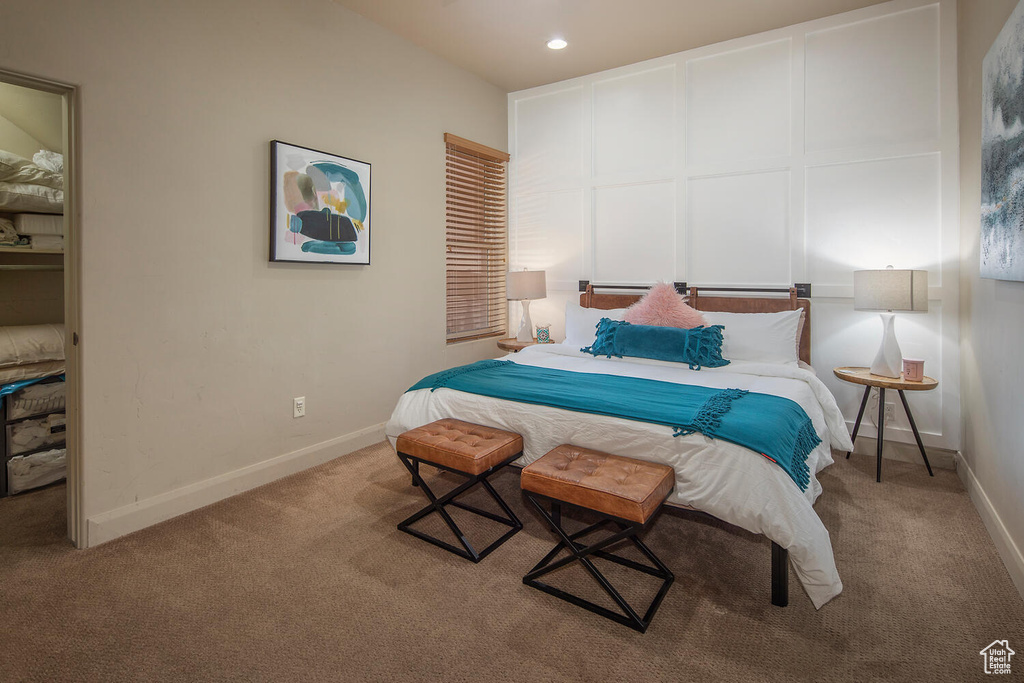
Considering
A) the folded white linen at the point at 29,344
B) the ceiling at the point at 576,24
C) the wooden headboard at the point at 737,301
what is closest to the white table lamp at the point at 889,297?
the wooden headboard at the point at 737,301

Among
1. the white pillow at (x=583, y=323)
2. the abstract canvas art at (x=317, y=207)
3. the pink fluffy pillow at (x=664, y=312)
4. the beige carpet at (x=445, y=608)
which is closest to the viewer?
the beige carpet at (x=445, y=608)

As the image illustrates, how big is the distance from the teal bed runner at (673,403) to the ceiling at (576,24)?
241 cm

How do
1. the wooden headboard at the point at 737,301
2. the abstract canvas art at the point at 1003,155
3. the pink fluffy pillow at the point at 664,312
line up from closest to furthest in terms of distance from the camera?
the abstract canvas art at the point at 1003,155
the pink fluffy pillow at the point at 664,312
the wooden headboard at the point at 737,301

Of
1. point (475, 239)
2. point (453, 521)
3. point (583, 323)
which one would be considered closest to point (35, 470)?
point (453, 521)

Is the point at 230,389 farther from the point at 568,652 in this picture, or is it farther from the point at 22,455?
the point at 568,652

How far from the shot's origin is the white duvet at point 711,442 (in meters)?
1.86

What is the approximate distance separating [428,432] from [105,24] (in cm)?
236

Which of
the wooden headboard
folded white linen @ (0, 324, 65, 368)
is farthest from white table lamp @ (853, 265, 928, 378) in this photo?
folded white linen @ (0, 324, 65, 368)

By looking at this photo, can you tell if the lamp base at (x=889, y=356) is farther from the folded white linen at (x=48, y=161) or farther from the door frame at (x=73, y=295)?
the folded white linen at (x=48, y=161)

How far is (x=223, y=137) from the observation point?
9.27 ft

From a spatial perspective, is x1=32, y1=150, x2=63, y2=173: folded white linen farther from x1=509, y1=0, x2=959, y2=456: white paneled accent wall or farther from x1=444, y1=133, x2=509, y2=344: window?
x1=509, y1=0, x2=959, y2=456: white paneled accent wall

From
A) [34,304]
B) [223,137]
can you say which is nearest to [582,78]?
[223,137]

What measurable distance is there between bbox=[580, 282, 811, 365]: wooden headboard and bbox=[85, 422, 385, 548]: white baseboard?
7.46 feet

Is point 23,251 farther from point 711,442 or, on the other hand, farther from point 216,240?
point 711,442
